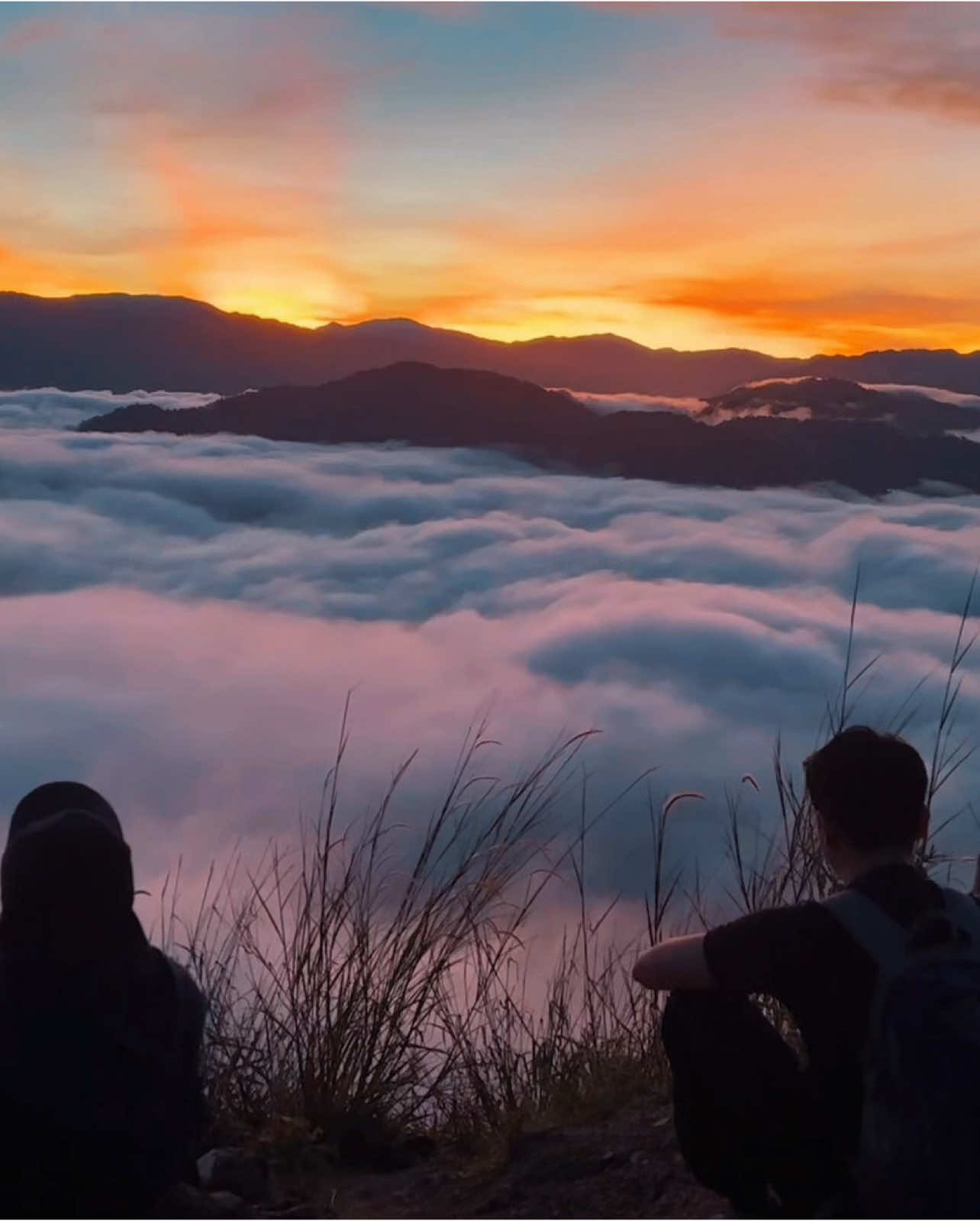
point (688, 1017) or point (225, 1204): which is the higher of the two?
point (688, 1017)

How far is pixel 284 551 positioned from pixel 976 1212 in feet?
342

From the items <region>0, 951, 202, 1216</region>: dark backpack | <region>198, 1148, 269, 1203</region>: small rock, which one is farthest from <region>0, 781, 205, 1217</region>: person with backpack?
<region>198, 1148, 269, 1203</region>: small rock

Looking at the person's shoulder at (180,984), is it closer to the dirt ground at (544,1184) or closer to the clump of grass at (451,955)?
the dirt ground at (544,1184)

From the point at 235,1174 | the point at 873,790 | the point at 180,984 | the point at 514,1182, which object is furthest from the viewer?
the point at 514,1182

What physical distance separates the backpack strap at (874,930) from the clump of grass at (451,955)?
1.45m

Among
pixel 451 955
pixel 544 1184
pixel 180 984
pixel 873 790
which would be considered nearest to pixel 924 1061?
pixel 873 790

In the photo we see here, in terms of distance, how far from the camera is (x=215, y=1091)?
10.6 feet

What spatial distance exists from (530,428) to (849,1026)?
109m

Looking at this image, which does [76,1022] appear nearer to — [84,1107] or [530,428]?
[84,1107]

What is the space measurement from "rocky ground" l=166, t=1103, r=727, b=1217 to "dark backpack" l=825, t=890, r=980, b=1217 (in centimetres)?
89

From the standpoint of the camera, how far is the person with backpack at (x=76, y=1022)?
6.57 feet

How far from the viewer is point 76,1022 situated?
204cm

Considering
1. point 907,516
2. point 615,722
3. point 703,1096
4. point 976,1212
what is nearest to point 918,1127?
point 976,1212

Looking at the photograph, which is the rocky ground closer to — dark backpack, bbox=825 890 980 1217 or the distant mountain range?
dark backpack, bbox=825 890 980 1217
